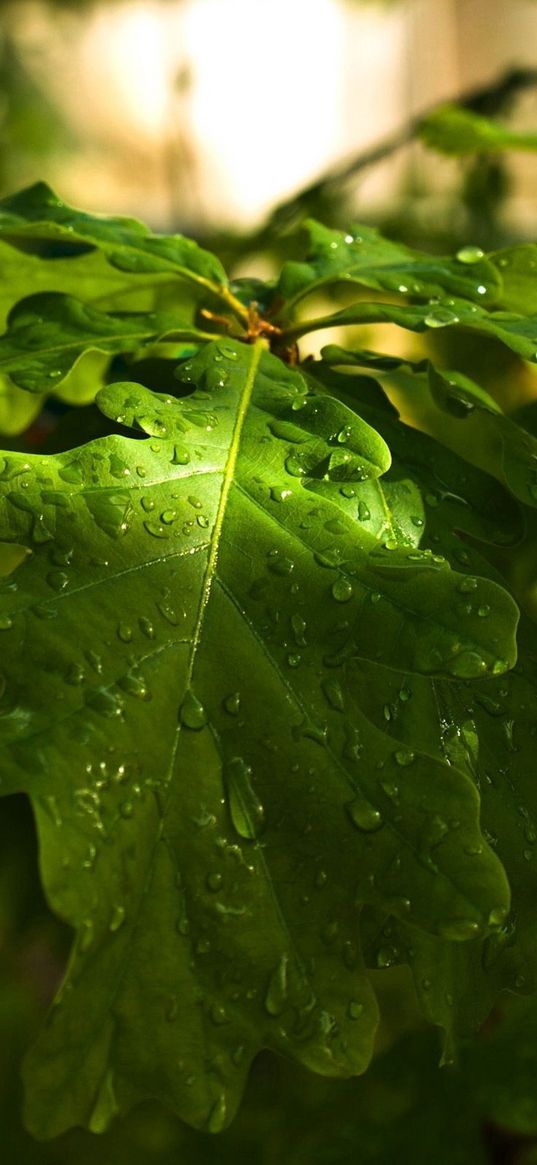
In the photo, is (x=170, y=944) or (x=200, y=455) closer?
(x=170, y=944)

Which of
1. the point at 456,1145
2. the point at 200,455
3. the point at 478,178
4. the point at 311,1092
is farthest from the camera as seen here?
the point at 478,178

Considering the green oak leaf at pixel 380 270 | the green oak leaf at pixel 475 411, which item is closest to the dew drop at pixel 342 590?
the green oak leaf at pixel 475 411

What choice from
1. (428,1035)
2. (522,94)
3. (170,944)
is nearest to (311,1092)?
(428,1035)

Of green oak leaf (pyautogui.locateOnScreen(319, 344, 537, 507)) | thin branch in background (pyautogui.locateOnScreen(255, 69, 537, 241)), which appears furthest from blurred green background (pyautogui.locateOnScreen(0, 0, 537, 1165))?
green oak leaf (pyautogui.locateOnScreen(319, 344, 537, 507))

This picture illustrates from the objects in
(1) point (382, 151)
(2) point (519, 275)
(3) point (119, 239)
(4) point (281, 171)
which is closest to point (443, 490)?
(2) point (519, 275)

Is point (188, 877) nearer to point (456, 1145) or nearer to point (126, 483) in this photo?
point (126, 483)

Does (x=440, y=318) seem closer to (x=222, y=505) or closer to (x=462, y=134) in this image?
(x=222, y=505)

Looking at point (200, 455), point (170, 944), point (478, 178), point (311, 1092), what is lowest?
point (311, 1092)
